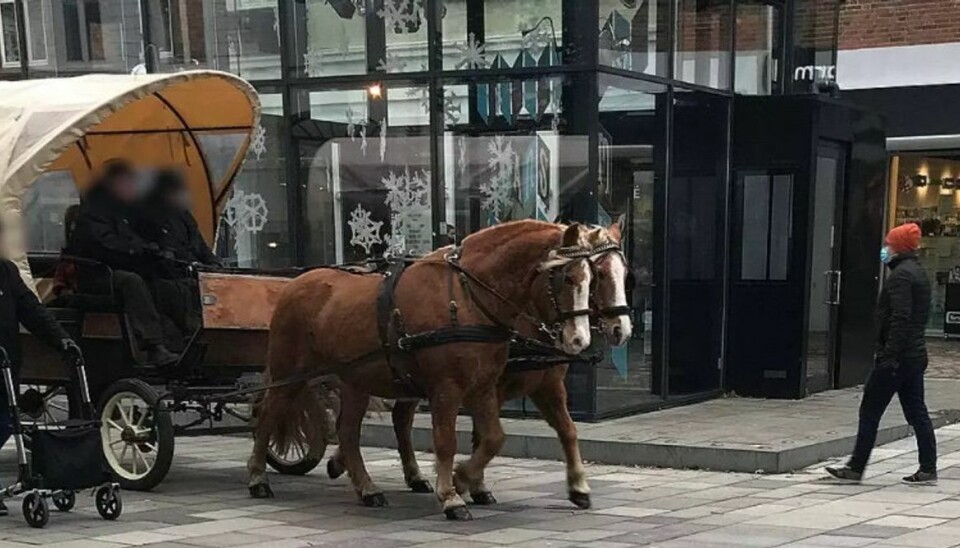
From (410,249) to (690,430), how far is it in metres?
3.57

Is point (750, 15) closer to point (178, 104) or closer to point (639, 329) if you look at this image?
point (639, 329)

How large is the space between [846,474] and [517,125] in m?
4.74

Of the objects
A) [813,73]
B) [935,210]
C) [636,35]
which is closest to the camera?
[636,35]

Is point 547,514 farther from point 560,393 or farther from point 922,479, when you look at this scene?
point 922,479

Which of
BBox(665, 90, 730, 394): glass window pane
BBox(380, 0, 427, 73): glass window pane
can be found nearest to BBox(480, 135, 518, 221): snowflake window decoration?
BBox(380, 0, 427, 73): glass window pane

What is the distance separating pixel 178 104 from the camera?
9312 mm

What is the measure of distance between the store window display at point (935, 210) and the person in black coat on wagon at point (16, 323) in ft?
52.2

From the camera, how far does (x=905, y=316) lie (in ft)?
27.1

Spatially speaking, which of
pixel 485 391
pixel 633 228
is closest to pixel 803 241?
pixel 633 228

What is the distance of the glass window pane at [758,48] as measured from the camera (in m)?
13.0

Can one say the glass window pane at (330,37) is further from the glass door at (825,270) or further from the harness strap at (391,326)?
the glass door at (825,270)

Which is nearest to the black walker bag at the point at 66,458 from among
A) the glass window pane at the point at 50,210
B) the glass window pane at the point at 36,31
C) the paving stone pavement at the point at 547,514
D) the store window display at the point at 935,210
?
the paving stone pavement at the point at 547,514

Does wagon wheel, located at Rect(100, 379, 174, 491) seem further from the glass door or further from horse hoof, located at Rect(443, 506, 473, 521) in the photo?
the glass door

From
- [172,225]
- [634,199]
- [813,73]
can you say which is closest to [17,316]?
[172,225]
